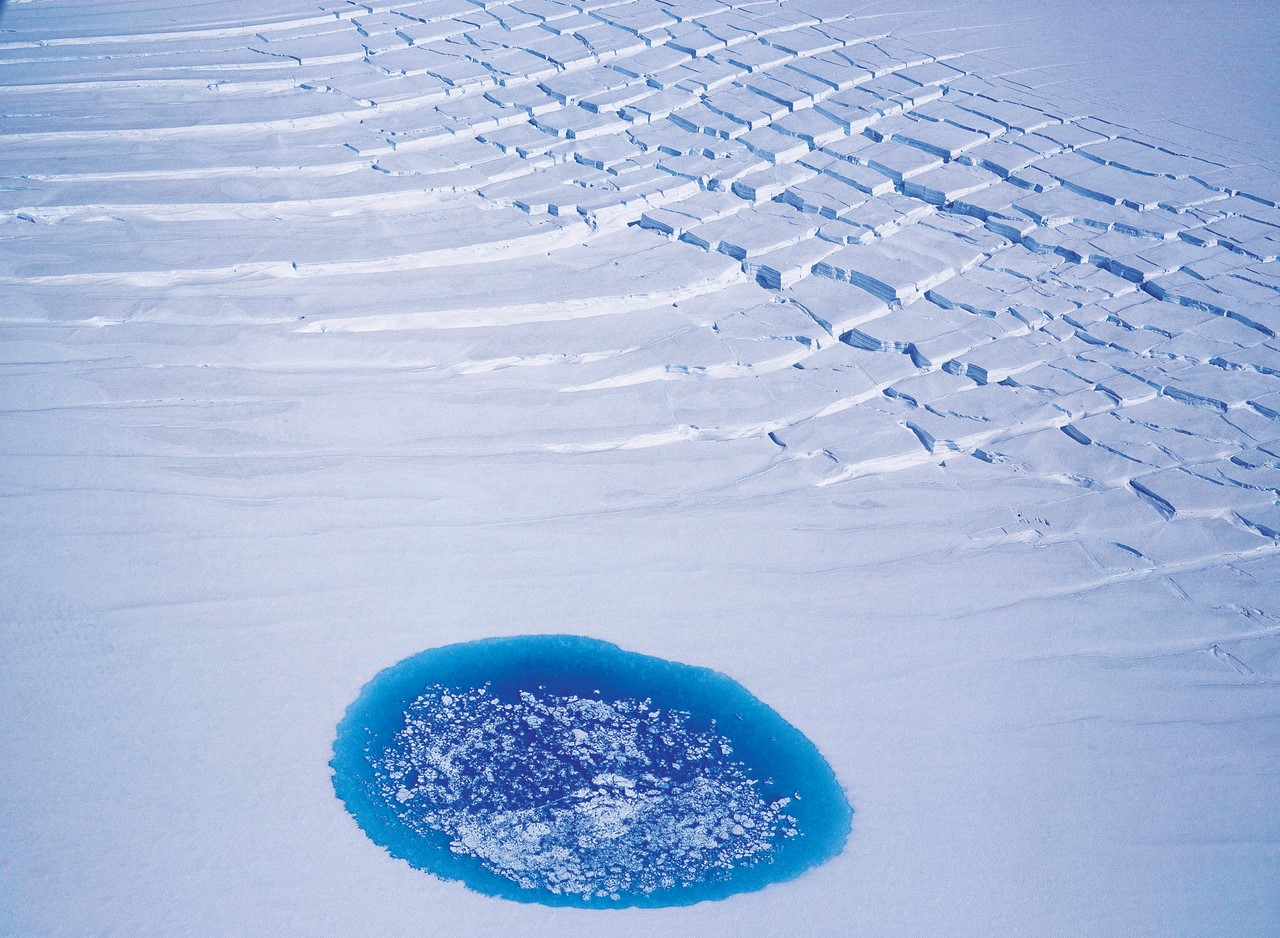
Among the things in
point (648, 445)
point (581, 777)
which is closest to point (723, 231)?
point (648, 445)

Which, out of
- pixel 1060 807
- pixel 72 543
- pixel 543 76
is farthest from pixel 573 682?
pixel 543 76

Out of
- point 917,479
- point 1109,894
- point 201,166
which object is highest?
point 201,166

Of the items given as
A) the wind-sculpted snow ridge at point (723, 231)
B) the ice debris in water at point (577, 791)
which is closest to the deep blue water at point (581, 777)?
the ice debris in water at point (577, 791)

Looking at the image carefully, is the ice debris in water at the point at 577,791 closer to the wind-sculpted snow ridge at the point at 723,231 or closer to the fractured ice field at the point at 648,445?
the fractured ice field at the point at 648,445

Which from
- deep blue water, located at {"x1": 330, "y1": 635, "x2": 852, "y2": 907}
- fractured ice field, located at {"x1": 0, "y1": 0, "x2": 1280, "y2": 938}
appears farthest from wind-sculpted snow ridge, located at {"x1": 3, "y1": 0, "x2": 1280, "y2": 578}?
deep blue water, located at {"x1": 330, "y1": 635, "x2": 852, "y2": 907}

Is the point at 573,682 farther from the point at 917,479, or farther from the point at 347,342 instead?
the point at 347,342

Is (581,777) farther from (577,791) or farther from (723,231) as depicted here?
(723,231)

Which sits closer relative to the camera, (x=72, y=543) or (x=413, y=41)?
(x=72, y=543)

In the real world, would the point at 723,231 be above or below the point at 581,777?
above
